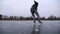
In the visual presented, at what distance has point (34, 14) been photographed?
8.30m

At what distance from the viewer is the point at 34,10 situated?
803 centimetres

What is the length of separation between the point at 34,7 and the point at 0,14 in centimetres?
505

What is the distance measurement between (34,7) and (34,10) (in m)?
0.13

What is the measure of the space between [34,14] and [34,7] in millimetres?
411

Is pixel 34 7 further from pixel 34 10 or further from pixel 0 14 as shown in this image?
pixel 0 14

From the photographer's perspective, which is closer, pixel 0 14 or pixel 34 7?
pixel 34 7

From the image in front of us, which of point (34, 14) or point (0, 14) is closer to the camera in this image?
point (34, 14)

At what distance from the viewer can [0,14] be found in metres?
12.6

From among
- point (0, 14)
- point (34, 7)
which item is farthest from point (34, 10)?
point (0, 14)

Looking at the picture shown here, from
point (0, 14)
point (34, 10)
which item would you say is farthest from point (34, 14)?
point (0, 14)

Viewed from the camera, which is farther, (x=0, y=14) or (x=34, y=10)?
(x=0, y=14)

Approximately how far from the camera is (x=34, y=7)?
26.3ft

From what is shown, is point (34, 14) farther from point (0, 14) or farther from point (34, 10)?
point (0, 14)
